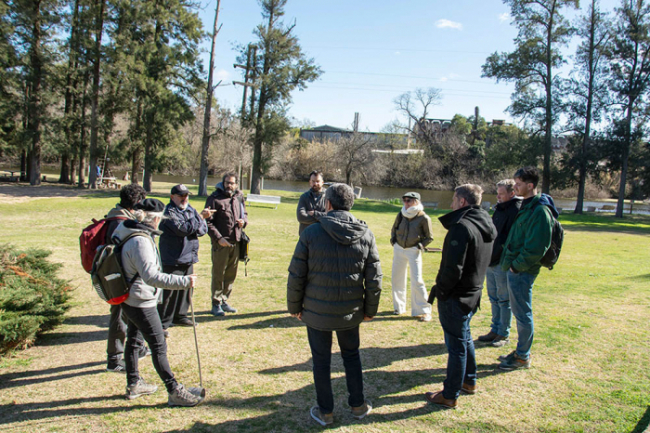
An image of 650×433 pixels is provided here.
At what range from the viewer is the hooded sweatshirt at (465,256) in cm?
340

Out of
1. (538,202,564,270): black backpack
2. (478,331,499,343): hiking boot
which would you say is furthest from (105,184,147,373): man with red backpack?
(538,202,564,270): black backpack

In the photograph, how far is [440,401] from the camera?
361 centimetres

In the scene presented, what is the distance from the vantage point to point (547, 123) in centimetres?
3212

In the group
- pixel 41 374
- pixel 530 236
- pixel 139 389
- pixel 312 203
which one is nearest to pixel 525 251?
pixel 530 236

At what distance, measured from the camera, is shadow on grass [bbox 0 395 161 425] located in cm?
336

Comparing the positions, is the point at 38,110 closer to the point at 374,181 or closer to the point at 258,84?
the point at 258,84

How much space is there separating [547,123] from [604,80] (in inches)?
212

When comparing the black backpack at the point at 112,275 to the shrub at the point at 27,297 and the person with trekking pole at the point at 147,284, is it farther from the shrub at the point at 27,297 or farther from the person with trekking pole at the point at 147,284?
the shrub at the point at 27,297

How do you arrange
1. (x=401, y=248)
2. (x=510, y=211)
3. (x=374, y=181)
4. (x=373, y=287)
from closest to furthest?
(x=373, y=287)
(x=510, y=211)
(x=401, y=248)
(x=374, y=181)

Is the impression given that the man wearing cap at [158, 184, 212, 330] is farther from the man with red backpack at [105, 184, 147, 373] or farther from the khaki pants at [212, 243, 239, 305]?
the man with red backpack at [105, 184, 147, 373]

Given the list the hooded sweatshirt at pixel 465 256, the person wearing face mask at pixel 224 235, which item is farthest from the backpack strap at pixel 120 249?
the hooded sweatshirt at pixel 465 256

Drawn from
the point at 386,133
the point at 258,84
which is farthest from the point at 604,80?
the point at 258,84

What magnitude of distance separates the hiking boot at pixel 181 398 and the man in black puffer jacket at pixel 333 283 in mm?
1050

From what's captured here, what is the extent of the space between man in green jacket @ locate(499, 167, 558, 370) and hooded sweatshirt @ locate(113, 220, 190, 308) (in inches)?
124
